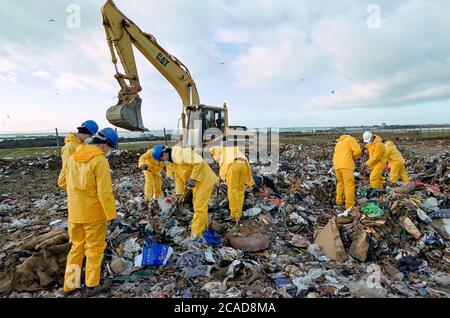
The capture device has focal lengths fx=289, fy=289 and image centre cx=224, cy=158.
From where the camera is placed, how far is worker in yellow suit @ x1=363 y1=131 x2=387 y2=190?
20.9 ft

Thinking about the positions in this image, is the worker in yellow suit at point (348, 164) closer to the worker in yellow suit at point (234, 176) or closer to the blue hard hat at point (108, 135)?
the worker in yellow suit at point (234, 176)

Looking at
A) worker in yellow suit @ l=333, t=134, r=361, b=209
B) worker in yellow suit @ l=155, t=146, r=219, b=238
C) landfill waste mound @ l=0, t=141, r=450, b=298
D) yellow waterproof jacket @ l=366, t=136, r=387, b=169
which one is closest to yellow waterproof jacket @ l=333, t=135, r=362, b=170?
worker in yellow suit @ l=333, t=134, r=361, b=209

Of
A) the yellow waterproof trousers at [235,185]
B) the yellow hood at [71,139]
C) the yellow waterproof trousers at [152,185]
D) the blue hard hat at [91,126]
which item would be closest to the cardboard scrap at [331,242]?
the yellow waterproof trousers at [235,185]

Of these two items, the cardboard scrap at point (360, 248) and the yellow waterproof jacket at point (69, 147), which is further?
the yellow waterproof jacket at point (69, 147)

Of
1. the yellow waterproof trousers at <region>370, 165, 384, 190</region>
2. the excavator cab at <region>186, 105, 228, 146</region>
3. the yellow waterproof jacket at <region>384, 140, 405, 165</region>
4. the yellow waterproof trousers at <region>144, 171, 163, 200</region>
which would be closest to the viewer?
the yellow waterproof trousers at <region>144, 171, 163, 200</region>

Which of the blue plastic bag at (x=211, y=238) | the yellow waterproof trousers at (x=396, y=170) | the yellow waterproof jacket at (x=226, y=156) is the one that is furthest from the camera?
the yellow waterproof trousers at (x=396, y=170)

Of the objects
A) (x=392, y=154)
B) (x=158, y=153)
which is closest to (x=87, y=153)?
(x=158, y=153)

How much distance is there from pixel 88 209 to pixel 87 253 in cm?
47

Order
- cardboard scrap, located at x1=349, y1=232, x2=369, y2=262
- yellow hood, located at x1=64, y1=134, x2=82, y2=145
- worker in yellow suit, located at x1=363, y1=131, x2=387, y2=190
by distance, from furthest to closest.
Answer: worker in yellow suit, located at x1=363, y1=131, x2=387, y2=190
yellow hood, located at x1=64, y1=134, x2=82, y2=145
cardboard scrap, located at x1=349, y1=232, x2=369, y2=262

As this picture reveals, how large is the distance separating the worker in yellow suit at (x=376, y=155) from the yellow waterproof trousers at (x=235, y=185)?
321 centimetres

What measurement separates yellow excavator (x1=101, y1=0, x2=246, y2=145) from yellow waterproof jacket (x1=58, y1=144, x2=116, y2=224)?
3381 mm

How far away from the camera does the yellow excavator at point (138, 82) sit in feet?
21.4

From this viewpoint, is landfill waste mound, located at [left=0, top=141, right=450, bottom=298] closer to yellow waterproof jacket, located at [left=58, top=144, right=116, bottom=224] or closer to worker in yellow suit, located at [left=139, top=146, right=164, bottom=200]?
worker in yellow suit, located at [left=139, top=146, right=164, bottom=200]
